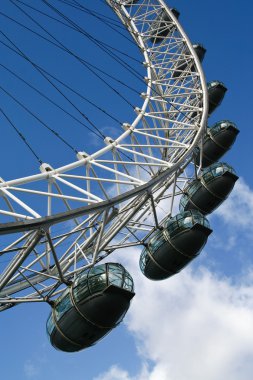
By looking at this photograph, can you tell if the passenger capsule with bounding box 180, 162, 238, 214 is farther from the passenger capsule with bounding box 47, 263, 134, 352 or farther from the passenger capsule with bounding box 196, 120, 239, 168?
the passenger capsule with bounding box 47, 263, 134, 352

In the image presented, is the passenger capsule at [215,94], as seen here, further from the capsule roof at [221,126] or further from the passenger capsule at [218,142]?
the passenger capsule at [218,142]

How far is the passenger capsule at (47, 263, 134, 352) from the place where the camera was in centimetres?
1498

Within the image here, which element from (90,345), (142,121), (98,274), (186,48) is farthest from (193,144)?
(186,48)

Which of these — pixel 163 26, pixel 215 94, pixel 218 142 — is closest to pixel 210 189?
pixel 218 142

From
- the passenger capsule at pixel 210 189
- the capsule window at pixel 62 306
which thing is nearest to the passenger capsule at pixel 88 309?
the capsule window at pixel 62 306

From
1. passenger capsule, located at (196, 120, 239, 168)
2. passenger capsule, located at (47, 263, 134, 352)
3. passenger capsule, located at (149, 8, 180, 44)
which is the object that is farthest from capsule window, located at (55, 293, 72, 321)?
passenger capsule, located at (149, 8, 180, 44)

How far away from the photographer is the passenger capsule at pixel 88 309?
15.0 m

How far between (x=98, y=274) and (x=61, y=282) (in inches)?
45.0

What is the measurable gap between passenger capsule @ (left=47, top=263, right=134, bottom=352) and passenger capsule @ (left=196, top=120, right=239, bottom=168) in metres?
14.7

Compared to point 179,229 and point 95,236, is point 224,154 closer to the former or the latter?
point 179,229

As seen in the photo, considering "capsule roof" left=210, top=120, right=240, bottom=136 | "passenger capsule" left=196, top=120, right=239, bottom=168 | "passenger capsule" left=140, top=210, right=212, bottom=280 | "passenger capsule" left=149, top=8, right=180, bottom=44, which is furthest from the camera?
"passenger capsule" left=149, top=8, right=180, bottom=44

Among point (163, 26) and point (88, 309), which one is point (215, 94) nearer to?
point (163, 26)

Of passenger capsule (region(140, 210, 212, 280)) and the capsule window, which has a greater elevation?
passenger capsule (region(140, 210, 212, 280))

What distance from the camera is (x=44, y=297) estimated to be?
16.2 metres
